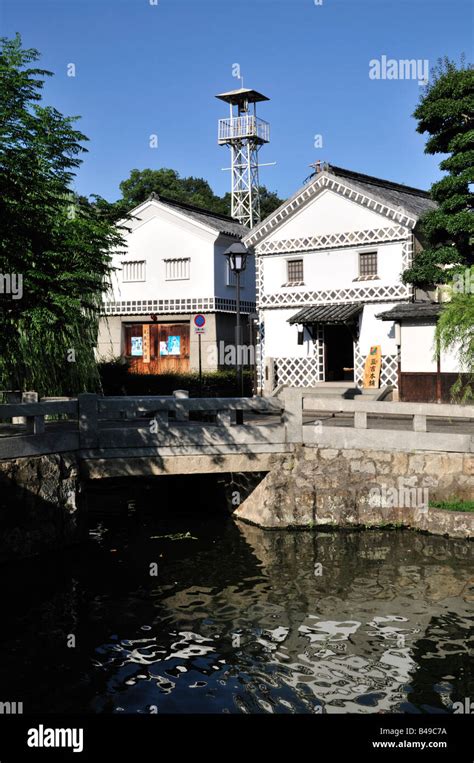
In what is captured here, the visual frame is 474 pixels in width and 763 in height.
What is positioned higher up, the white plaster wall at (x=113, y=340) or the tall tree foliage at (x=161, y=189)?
the tall tree foliage at (x=161, y=189)

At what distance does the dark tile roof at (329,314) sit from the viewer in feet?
94.4

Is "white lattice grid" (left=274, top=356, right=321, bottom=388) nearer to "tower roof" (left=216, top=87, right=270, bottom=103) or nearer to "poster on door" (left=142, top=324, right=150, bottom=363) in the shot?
"poster on door" (left=142, top=324, right=150, bottom=363)

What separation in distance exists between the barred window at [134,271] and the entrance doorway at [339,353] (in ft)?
33.0

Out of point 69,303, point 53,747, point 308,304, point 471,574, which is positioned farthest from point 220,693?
point 308,304

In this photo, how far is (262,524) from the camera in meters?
16.0

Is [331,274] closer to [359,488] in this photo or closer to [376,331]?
[376,331]

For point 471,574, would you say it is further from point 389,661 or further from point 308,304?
point 308,304

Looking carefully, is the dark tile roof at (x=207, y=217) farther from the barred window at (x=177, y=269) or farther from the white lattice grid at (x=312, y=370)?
the white lattice grid at (x=312, y=370)

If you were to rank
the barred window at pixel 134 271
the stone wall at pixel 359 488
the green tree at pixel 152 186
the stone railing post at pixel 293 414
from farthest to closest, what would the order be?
the green tree at pixel 152 186 → the barred window at pixel 134 271 → the stone railing post at pixel 293 414 → the stone wall at pixel 359 488

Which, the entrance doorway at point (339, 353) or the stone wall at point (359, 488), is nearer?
the stone wall at point (359, 488)

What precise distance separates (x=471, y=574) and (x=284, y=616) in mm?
3792

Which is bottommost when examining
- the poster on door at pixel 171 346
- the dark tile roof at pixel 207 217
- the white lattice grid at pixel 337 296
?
the poster on door at pixel 171 346

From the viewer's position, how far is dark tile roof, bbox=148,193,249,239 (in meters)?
34.5

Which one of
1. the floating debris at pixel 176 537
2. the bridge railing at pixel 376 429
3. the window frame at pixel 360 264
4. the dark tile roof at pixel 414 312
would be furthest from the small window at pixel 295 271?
the floating debris at pixel 176 537
